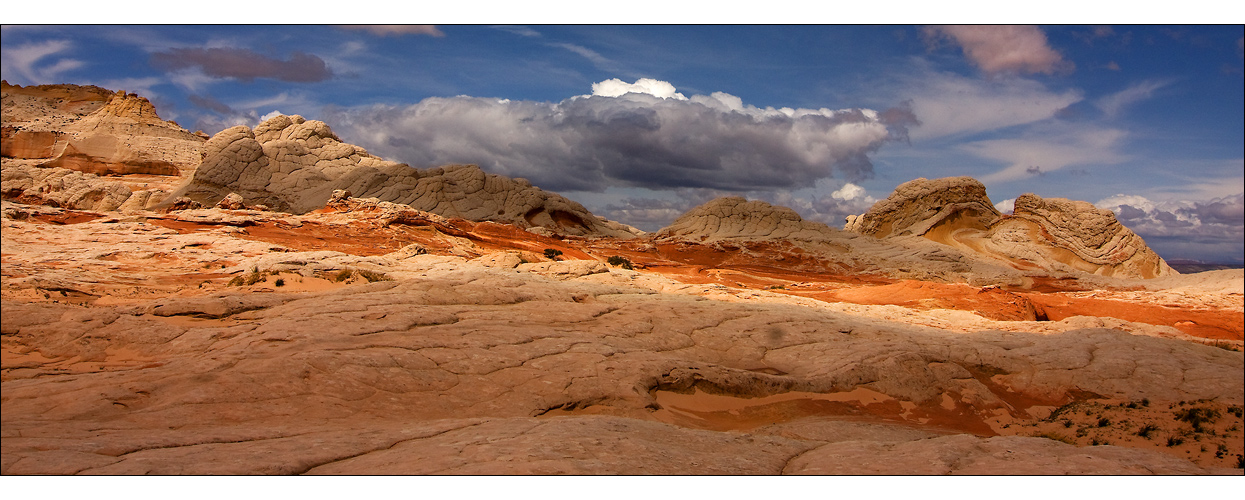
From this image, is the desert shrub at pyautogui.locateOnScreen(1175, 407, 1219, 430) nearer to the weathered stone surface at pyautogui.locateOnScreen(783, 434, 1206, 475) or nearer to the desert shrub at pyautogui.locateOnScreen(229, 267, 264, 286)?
the weathered stone surface at pyautogui.locateOnScreen(783, 434, 1206, 475)

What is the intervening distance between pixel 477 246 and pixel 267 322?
19438 millimetres

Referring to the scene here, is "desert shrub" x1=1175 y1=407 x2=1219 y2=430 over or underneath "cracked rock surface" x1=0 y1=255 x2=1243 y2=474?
underneath

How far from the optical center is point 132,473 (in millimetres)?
4711

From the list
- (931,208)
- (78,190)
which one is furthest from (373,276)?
(931,208)

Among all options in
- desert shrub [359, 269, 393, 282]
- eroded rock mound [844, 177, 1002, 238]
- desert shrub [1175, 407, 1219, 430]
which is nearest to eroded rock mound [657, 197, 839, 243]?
eroded rock mound [844, 177, 1002, 238]

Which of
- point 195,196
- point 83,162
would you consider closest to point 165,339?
point 195,196

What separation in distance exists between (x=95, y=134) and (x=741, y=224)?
49592mm

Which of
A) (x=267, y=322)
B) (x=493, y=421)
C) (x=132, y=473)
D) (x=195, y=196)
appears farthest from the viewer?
(x=195, y=196)

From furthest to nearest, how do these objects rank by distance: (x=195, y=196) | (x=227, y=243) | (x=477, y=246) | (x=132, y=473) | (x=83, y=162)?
(x=83, y=162)
(x=195, y=196)
(x=477, y=246)
(x=227, y=243)
(x=132, y=473)

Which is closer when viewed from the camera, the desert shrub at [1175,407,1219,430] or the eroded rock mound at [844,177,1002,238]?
the desert shrub at [1175,407,1219,430]

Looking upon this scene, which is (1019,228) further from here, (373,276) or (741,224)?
(373,276)

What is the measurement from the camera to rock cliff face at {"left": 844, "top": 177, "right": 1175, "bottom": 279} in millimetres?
45250

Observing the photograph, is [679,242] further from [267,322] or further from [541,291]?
[267,322]

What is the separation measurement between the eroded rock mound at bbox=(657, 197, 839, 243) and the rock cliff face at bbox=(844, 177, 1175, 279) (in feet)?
26.8
